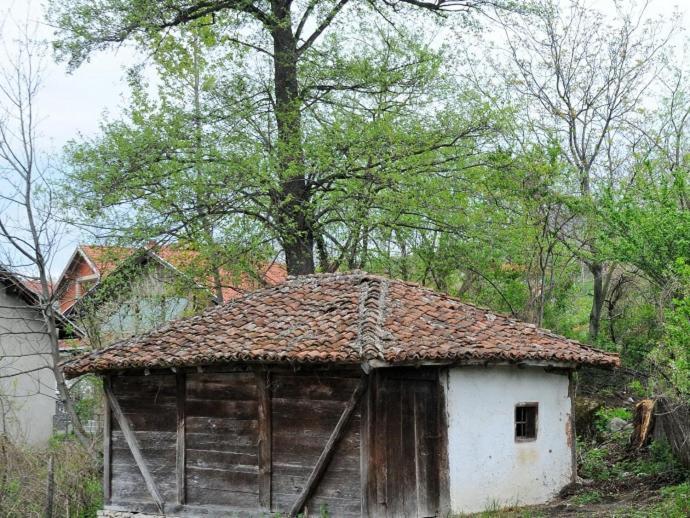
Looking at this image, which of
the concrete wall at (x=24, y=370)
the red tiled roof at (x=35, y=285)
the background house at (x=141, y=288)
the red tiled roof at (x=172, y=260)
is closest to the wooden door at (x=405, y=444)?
the red tiled roof at (x=172, y=260)

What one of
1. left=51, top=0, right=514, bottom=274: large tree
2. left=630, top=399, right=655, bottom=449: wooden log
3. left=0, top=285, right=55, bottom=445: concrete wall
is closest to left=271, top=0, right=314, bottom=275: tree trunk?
left=51, top=0, right=514, bottom=274: large tree

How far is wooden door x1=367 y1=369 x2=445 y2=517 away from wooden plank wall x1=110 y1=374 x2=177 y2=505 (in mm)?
3403

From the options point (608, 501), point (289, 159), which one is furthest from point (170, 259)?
point (608, 501)

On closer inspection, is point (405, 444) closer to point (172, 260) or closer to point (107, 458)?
point (107, 458)

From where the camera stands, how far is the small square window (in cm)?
1327

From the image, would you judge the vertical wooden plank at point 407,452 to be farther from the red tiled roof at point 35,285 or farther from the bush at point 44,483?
the red tiled roof at point 35,285

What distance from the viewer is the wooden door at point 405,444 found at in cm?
1138

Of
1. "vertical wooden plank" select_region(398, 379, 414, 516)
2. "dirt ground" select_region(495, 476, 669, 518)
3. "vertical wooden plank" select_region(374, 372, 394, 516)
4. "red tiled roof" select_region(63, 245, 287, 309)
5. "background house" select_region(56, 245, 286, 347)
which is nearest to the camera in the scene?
"vertical wooden plank" select_region(374, 372, 394, 516)

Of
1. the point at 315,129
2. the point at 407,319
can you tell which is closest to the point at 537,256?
the point at 315,129

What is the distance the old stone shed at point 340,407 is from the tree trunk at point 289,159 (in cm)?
463

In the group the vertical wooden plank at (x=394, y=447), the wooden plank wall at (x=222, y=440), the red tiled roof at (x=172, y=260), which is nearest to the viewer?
the vertical wooden plank at (x=394, y=447)

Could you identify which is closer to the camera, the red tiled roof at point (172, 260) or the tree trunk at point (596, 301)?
the red tiled roof at point (172, 260)

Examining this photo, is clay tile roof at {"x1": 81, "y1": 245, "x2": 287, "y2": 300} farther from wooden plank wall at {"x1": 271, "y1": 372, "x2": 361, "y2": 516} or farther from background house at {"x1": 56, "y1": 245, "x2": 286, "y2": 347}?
wooden plank wall at {"x1": 271, "y1": 372, "x2": 361, "y2": 516}

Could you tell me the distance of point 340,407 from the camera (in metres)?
11.6
